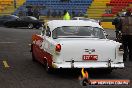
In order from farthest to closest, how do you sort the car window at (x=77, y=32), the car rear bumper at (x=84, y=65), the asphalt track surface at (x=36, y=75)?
the car window at (x=77, y=32), the car rear bumper at (x=84, y=65), the asphalt track surface at (x=36, y=75)

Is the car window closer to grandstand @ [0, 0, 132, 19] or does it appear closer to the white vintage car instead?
the white vintage car

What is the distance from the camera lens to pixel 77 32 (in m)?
11.3

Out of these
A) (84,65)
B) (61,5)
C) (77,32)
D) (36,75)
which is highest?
(77,32)

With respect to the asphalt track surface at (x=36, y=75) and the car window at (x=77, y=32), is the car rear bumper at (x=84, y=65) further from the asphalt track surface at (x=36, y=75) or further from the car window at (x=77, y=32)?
the car window at (x=77, y=32)

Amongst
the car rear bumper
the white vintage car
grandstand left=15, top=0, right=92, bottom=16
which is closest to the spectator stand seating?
grandstand left=15, top=0, right=92, bottom=16

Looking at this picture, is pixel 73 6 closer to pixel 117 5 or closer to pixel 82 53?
pixel 117 5

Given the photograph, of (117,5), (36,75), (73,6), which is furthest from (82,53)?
(73,6)

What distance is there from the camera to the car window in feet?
36.8

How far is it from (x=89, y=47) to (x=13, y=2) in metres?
48.3

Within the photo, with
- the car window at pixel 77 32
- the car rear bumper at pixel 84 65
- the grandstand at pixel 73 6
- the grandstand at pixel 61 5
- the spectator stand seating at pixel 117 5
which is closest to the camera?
the car rear bumper at pixel 84 65

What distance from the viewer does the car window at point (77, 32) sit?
36.8 feet

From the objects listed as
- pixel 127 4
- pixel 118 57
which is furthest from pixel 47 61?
pixel 127 4

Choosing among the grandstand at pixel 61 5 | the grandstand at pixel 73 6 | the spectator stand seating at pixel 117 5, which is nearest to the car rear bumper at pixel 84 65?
the spectator stand seating at pixel 117 5

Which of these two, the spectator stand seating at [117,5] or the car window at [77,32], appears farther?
the spectator stand seating at [117,5]
